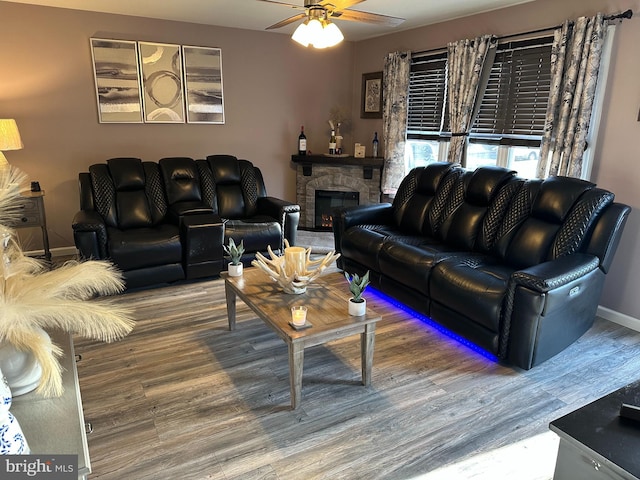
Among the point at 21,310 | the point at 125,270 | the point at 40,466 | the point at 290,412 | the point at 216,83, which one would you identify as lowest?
the point at 290,412

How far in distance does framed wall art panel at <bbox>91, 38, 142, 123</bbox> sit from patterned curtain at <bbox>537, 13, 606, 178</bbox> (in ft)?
13.4

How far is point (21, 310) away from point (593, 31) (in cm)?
386

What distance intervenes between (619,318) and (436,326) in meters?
1.42

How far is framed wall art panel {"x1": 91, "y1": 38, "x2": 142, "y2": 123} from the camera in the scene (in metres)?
4.54

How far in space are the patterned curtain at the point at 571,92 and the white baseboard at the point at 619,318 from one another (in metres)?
1.09

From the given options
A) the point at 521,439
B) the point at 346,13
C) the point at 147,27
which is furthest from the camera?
the point at 147,27

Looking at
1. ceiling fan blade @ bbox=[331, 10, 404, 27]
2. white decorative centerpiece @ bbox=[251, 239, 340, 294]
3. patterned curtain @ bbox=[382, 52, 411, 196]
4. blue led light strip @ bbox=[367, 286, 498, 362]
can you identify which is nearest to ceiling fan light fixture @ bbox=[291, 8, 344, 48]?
ceiling fan blade @ bbox=[331, 10, 404, 27]

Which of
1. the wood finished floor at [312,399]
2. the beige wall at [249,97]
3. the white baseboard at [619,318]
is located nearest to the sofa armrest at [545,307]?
the wood finished floor at [312,399]

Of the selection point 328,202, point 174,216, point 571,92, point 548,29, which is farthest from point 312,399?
point 328,202

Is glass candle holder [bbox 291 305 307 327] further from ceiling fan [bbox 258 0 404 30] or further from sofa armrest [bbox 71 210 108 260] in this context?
sofa armrest [bbox 71 210 108 260]

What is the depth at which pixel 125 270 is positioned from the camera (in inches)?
145

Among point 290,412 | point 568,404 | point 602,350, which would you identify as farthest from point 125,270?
point 602,350

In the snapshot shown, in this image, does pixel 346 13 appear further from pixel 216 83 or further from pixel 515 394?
pixel 216 83

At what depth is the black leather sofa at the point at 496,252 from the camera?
2.59 meters
